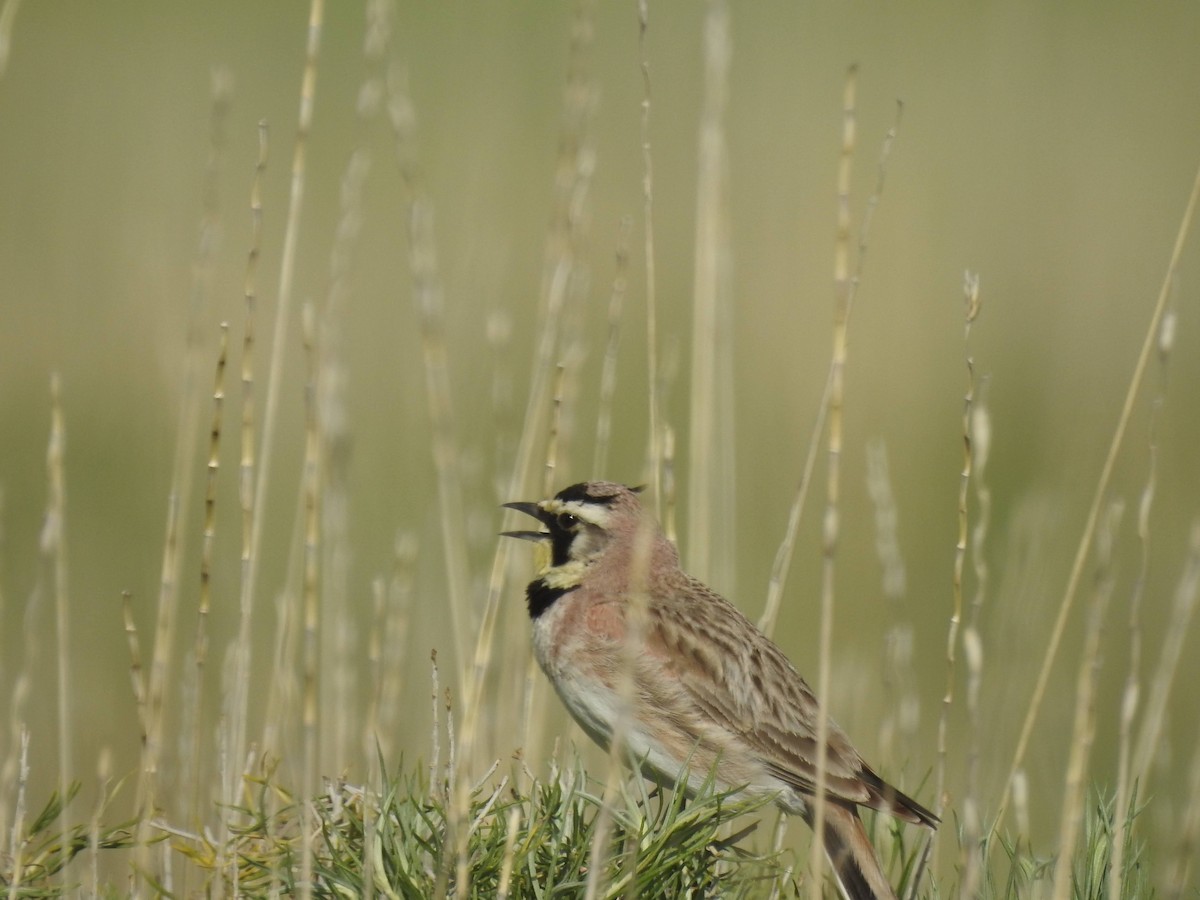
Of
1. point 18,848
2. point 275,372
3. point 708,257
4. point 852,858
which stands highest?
point 708,257

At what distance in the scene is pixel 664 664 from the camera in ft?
16.0

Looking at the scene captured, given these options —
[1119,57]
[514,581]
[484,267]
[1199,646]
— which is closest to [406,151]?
[514,581]

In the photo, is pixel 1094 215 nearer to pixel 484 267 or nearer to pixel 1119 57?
pixel 1119 57

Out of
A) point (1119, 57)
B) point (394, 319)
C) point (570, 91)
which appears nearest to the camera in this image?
point (570, 91)

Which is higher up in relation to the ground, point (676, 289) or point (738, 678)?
point (676, 289)

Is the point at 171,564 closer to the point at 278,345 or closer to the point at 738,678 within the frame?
the point at 278,345

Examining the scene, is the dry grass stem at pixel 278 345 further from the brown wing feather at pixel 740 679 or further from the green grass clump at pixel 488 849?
the brown wing feather at pixel 740 679

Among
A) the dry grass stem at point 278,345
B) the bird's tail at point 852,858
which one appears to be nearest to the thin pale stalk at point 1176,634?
the bird's tail at point 852,858

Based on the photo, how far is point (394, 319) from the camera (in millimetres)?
9719

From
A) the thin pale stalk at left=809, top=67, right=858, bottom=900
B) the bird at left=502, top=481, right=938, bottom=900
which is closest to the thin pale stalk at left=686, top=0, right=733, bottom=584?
the bird at left=502, top=481, right=938, bottom=900

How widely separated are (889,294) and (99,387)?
4.60 metres

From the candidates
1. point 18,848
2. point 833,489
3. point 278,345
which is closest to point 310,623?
point 18,848

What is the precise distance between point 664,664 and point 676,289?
18.4 ft

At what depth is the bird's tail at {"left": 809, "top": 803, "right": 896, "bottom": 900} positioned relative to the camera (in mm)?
4199
